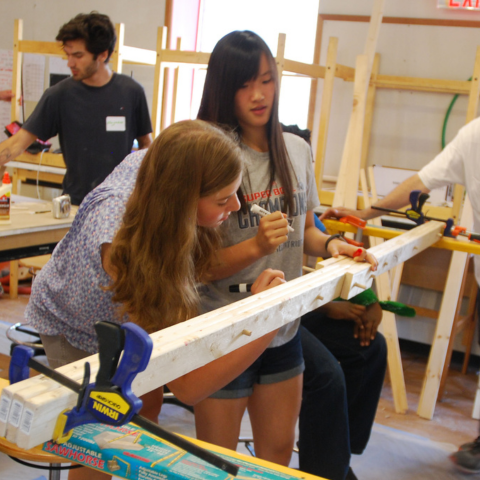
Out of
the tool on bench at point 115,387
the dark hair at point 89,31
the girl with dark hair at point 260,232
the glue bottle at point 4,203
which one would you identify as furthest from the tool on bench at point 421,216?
the dark hair at point 89,31

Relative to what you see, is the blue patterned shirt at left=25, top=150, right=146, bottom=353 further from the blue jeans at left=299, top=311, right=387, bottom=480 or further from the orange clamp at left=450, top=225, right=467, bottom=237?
the orange clamp at left=450, top=225, right=467, bottom=237

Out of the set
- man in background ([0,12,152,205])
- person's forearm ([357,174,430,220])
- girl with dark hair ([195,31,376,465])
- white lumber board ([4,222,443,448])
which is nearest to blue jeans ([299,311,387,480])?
girl with dark hair ([195,31,376,465])

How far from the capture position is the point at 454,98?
3.88 metres

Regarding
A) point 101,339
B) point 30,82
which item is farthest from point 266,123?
point 30,82

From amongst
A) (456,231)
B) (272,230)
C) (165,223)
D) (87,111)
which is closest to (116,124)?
(87,111)

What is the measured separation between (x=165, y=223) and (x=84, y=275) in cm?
23

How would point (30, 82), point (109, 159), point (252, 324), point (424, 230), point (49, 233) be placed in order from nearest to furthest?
1. point (252, 324)
2. point (424, 230)
3. point (49, 233)
4. point (109, 159)
5. point (30, 82)

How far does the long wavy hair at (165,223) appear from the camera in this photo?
3.46 feet

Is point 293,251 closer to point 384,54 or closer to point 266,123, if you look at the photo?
point 266,123

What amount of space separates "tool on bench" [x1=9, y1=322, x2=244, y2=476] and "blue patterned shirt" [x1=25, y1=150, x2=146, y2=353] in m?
0.43

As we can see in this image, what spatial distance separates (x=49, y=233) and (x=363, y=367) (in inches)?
60.4

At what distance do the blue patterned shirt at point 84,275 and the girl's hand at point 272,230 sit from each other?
0.32 m

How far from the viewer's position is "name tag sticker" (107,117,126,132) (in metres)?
3.03

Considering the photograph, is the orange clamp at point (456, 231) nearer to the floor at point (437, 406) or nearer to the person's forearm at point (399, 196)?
the person's forearm at point (399, 196)
